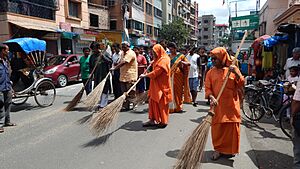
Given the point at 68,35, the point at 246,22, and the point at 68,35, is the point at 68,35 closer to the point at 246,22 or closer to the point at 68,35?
the point at 68,35

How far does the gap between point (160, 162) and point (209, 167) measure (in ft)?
2.18

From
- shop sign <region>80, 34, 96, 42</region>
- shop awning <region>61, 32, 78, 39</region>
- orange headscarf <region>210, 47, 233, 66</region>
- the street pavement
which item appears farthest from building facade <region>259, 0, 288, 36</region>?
orange headscarf <region>210, 47, 233, 66</region>

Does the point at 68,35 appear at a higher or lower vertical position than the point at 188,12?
lower

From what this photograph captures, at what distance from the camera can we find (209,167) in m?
3.29

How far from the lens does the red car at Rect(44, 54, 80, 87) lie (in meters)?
10.7

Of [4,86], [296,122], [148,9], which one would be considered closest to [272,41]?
[296,122]

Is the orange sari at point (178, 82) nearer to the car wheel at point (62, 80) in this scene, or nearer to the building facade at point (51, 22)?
the car wheel at point (62, 80)

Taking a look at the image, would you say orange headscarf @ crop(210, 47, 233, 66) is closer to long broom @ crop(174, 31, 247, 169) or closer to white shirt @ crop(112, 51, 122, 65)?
long broom @ crop(174, 31, 247, 169)

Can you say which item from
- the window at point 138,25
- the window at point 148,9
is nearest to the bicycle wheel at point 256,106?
the window at point 138,25

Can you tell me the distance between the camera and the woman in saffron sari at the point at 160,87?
4.72 m

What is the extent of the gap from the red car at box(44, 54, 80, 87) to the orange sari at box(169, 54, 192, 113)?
6.54 m

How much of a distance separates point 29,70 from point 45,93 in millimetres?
748

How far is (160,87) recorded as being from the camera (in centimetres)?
484

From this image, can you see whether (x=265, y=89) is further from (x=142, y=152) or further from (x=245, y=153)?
(x=142, y=152)
